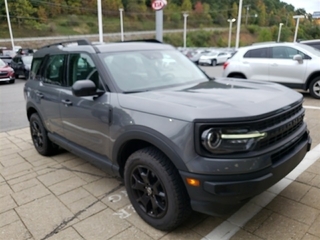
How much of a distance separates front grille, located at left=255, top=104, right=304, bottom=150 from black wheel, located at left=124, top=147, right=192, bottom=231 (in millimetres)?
732

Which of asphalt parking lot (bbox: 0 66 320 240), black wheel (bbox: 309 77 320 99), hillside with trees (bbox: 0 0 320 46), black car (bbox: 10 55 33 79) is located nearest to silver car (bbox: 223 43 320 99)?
black wheel (bbox: 309 77 320 99)

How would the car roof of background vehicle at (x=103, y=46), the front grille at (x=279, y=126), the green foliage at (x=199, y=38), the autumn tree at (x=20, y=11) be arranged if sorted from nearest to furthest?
the front grille at (x=279, y=126) < the car roof of background vehicle at (x=103, y=46) < the autumn tree at (x=20, y=11) < the green foliage at (x=199, y=38)

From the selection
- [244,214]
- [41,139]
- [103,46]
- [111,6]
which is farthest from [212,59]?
[111,6]

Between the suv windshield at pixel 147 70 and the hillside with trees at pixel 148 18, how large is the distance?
199 ft

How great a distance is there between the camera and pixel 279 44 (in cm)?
828

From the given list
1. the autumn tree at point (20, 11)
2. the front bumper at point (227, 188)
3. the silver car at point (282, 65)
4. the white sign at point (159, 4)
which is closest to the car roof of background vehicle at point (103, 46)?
the front bumper at point (227, 188)

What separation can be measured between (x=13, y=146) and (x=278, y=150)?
4.70 metres

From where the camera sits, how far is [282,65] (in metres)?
8.00

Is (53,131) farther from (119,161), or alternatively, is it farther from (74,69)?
(119,161)

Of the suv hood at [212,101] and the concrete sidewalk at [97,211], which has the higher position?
the suv hood at [212,101]

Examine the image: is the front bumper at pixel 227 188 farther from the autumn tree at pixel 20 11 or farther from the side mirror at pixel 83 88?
the autumn tree at pixel 20 11

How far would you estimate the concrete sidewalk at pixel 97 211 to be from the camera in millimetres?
2481

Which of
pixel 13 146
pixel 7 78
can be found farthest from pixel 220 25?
pixel 13 146

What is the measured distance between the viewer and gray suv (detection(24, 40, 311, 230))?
2.03 metres
